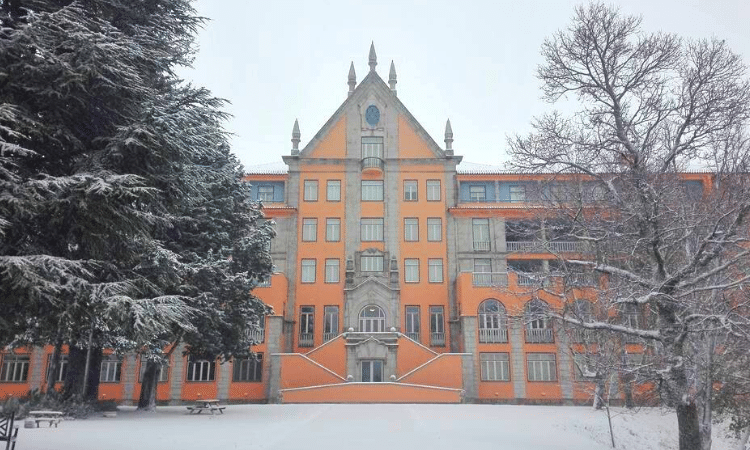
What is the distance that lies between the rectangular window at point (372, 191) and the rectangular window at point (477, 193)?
22.6 feet

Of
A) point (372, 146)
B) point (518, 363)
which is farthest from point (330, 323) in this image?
point (372, 146)

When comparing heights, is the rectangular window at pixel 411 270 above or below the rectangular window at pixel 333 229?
below

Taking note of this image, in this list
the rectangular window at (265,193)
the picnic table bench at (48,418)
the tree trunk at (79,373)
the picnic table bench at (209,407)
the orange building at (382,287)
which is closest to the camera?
the picnic table bench at (48,418)

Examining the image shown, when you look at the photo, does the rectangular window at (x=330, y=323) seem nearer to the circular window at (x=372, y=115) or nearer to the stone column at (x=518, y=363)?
the stone column at (x=518, y=363)

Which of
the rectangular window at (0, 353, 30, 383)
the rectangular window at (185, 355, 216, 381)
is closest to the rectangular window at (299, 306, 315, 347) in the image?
the rectangular window at (185, 355, 216, 381)

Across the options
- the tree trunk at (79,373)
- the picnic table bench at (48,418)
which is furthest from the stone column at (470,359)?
the picnic table bench at (48,418)

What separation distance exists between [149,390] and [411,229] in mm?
22587

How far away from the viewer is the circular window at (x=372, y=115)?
44.9 metres

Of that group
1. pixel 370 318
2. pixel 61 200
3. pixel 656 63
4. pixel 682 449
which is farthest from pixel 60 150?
pixel 370 318

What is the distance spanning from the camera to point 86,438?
14594 mm

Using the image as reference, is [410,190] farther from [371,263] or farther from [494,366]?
[494,366]

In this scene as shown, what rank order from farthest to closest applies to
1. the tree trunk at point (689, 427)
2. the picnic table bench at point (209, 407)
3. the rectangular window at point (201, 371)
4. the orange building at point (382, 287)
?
1. the rectangular window at point (201, 371)
2. the orange building at point (382, 287)
3. the picnic table bench at point (209, 407)
4. the tree trunk at point (689, 427)

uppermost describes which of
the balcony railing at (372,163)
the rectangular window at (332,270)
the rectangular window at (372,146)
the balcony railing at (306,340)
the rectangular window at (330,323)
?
the rectangular window at (372,146)

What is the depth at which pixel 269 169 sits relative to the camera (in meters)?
47.0
